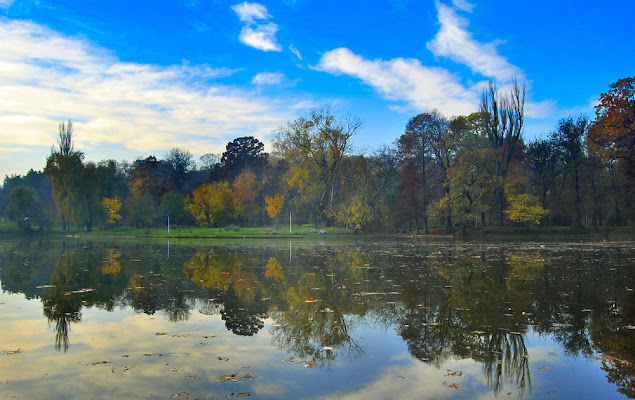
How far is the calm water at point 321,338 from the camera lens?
16.2 ft

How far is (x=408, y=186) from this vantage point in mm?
53500

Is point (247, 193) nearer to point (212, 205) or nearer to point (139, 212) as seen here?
point (212, 205)

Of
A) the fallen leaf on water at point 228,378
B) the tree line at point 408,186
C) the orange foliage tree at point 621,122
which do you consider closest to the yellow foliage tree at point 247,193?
the tree line at point 408,186

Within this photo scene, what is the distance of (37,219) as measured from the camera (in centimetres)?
6194

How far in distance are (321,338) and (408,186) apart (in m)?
48.0

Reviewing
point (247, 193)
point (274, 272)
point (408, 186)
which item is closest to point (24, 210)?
point (247, 193)

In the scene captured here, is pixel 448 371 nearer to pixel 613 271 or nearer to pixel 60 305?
pixel 60 305

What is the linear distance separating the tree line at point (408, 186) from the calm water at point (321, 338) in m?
39.9

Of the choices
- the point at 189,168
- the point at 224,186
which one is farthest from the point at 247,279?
the point at 189,168

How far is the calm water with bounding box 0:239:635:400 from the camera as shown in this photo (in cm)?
495

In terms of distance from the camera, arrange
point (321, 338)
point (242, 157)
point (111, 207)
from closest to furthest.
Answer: point (321, 338)
point (111, 207)
point (242, 157)

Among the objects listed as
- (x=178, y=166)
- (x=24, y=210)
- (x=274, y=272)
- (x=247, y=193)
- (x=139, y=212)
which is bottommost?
(x=274, y=272)

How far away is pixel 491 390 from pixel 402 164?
54.5 m

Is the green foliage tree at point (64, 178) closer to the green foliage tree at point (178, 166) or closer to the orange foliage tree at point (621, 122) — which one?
the green foliage tree at point (178, 166)
